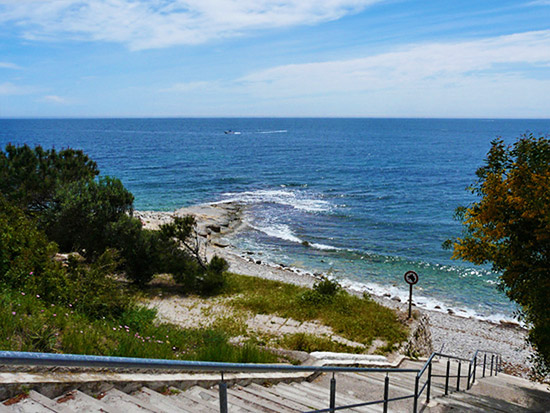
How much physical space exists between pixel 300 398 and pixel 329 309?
10970mm

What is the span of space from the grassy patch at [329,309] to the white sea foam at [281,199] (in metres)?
27.1

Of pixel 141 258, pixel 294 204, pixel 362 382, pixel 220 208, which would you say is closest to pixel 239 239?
pixel 220 208

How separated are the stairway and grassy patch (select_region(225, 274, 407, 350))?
207cm

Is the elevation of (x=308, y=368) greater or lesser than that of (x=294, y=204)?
greater

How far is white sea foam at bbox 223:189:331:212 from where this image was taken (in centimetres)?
4795

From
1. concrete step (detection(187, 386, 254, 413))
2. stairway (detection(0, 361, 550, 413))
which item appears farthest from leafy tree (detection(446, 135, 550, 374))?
concrete step (detection(187, 386, 254, 413))

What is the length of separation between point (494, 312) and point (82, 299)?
875 inches

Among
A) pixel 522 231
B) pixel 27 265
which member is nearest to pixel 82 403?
pixel 27 265

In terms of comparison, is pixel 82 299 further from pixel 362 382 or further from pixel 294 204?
pixel 294 204

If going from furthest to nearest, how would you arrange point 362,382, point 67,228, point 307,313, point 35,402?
point 67,228 < point 307,313 < point 362,382 < point 35,402

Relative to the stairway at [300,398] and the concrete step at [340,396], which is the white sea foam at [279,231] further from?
the concrete step at [340,396]

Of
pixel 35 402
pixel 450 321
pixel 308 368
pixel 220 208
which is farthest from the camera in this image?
pixel 220 208

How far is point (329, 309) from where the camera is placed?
16938 millimetres

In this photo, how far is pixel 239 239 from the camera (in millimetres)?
37625
